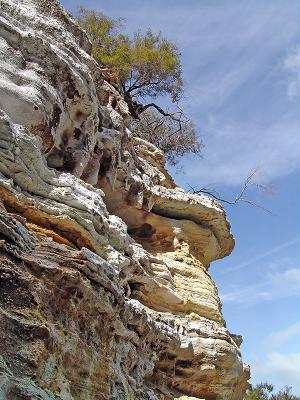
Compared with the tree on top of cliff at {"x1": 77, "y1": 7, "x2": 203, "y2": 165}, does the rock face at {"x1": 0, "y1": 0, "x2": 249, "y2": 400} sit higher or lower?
lower

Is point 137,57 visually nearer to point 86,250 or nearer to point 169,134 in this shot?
point 169,134

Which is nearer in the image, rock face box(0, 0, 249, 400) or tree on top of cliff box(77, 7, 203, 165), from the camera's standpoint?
rock face box(0, 0, 249, 400)

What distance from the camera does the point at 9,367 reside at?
3975 millimetres

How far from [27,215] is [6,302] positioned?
2.34 meters

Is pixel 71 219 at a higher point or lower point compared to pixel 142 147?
lower

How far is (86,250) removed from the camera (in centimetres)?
605

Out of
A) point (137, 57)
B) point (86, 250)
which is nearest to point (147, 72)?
point (137, 57)

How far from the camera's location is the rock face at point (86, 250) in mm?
4789

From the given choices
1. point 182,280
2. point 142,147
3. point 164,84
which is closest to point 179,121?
point 164,84

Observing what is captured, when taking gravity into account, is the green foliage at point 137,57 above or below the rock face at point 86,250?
above

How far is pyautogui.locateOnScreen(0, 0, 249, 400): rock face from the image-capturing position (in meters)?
4.79

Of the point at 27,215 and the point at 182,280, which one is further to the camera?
the point at 182,280

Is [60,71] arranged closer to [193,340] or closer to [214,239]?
[193,340]

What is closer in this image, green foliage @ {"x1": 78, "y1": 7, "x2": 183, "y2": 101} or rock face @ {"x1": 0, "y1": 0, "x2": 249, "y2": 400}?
rock face @ {"x1": 0, "y1": 0, "x2": 249, "y2": 400}
